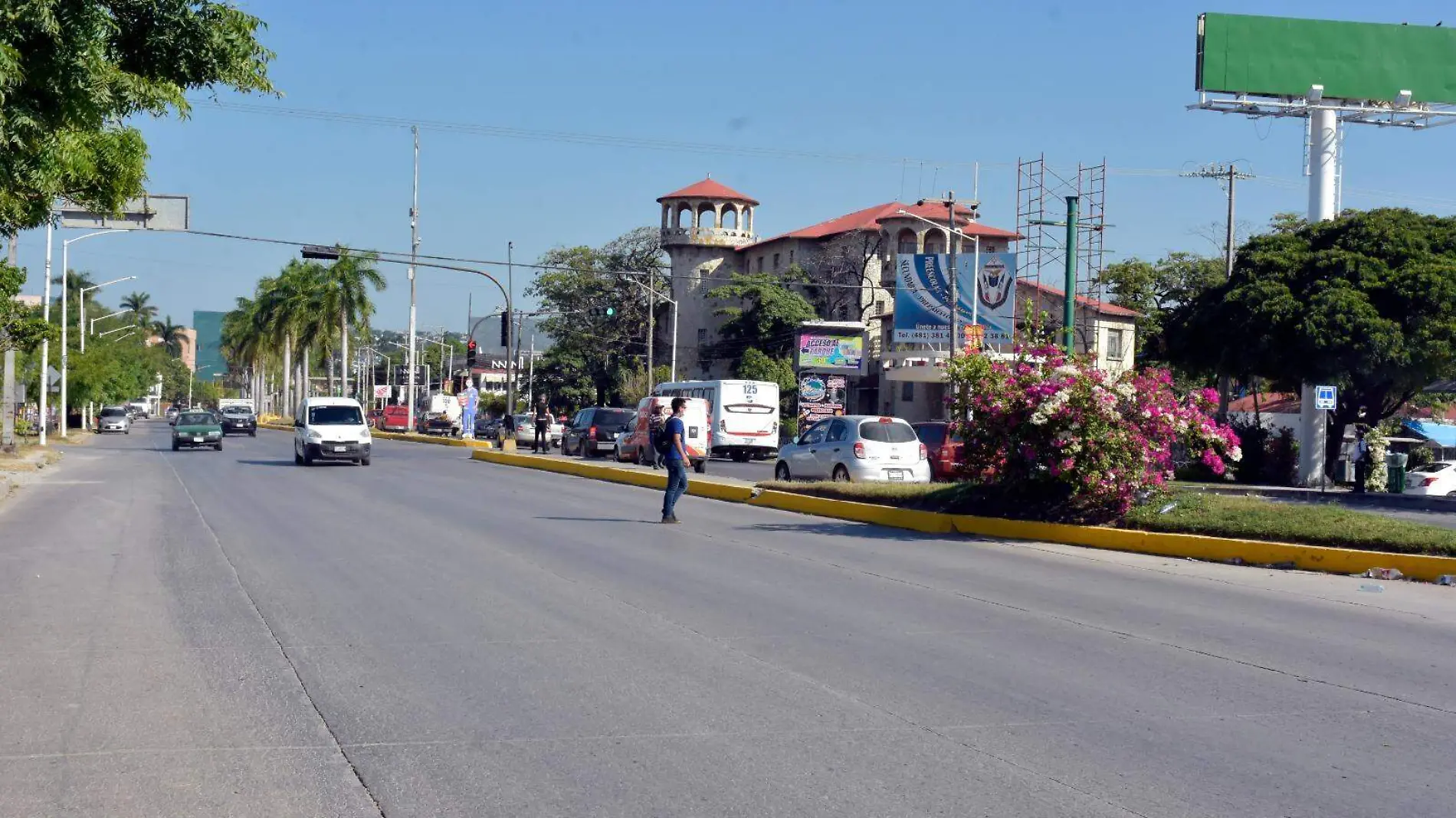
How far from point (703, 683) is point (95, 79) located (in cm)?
664

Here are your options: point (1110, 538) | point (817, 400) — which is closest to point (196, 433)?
point (817, 400)

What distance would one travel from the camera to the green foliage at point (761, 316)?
8275 centimetres

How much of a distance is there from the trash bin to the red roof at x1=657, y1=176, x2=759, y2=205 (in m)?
62.3

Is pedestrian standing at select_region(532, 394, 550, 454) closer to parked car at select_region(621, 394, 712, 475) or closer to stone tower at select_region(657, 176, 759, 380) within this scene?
parked car at select_region(621, 394, 712, 475)

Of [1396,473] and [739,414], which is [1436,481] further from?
[739,414]

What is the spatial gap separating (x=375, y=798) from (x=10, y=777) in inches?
69.3

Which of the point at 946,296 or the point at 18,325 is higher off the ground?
the point at 946,296

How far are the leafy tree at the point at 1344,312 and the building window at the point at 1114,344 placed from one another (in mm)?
29595

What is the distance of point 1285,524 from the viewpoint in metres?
16.2

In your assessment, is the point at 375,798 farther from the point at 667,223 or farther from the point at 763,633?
the point at 667,223

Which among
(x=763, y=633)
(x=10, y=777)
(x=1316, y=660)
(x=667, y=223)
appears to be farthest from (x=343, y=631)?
(x=667, y=223)

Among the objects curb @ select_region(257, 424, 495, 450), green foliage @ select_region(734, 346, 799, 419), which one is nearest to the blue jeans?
curb @ select_region(257, 424, 495, 450)

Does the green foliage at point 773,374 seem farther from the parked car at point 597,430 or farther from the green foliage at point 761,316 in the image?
the parked car at point 597,430

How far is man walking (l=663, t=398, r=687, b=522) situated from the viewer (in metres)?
20.1
